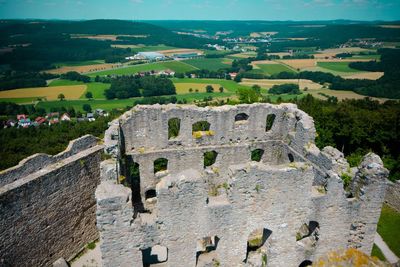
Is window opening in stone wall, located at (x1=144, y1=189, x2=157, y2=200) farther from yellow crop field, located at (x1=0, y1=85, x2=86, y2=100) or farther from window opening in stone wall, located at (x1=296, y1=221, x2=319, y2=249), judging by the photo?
yellow crop field, located at (x1=0, y1=85, x2=86, y2=100)

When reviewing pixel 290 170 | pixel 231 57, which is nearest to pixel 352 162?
pixel 290 170

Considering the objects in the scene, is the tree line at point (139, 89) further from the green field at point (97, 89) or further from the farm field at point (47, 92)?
the farm field at point (47, 92)

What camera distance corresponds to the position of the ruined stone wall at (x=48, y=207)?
13.1 meters

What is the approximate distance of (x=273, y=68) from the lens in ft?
376

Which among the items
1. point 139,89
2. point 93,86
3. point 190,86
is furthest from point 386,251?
point 93,86

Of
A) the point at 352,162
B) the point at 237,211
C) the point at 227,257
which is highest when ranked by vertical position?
the point at 237,211

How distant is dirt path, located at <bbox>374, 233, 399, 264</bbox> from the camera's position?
1725 centimetres

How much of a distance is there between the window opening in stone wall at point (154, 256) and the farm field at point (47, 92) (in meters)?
69.9

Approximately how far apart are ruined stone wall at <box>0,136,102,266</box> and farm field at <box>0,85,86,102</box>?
220 ft

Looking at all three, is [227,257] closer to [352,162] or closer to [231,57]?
[352,162]

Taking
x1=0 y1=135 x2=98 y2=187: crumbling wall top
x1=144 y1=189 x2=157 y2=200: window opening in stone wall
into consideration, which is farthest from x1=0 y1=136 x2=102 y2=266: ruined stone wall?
x1=144 y1=189 x2=157 y2=200: window opening in stone wall

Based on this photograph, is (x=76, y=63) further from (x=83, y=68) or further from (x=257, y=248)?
(x=257, y=248)

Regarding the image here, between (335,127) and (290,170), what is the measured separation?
2275 centimetres

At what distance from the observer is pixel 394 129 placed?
29.1 metres
